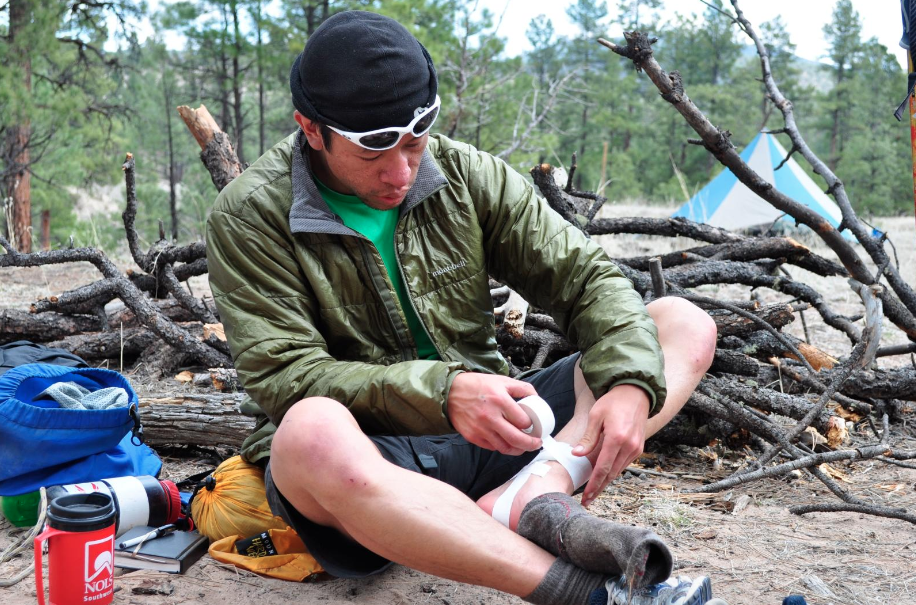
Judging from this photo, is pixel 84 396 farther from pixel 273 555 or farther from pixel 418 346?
pixel 418 346

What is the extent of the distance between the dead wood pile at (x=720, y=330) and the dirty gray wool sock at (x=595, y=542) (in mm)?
1150

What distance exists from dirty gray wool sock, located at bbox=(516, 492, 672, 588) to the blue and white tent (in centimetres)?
1087

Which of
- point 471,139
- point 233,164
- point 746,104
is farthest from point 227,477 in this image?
point 746,104

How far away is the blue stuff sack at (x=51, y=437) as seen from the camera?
7.14 ft

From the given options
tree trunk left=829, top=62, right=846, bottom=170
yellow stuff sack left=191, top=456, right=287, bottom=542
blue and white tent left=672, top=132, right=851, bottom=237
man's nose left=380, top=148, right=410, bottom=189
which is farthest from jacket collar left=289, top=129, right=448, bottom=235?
tree trunk left=829, top=62, right=846, bottom=170

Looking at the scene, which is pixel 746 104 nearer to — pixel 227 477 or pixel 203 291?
pixel 203 291

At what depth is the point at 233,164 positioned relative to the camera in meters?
3.99

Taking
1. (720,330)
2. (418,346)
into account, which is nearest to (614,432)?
(418,346)

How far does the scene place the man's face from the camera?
1.89 meters

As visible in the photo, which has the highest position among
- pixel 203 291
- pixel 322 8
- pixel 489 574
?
pixel 322 8

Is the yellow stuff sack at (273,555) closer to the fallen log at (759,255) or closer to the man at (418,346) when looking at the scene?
the man at (418,346)

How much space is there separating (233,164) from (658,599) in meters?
3.24

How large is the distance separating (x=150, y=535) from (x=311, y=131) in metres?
1.18

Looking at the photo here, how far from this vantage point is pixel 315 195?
196 centimetres
